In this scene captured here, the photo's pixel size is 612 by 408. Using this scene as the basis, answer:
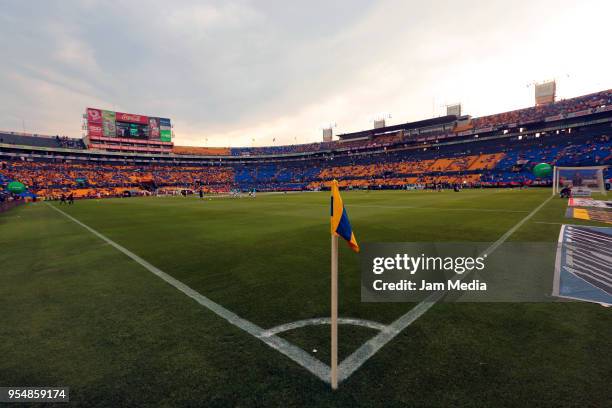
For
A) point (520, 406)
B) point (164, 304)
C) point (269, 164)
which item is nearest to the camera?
point (520, 406)

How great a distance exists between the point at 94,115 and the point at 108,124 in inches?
150

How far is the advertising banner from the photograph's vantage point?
283 feet

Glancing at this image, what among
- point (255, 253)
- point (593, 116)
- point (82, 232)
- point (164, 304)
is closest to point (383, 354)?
point (164, 304)

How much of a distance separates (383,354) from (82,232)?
51.6ft

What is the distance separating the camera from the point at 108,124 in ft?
259

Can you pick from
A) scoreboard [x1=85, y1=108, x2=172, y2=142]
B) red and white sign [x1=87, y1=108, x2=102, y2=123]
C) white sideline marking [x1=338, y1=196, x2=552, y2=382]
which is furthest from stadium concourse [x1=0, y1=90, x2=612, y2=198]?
white sideline marking [x1=338, y1=196, x2=552, y2=382]

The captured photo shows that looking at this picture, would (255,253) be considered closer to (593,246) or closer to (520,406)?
(520,406)

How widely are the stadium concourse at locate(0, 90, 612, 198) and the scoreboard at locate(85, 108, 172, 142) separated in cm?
525

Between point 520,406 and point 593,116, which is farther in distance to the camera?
point 593,116

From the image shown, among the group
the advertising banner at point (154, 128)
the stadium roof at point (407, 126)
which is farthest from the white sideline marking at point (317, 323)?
the advertising banner at point (154, 128)

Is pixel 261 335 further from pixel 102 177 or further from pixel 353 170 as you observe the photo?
pixel 353 170

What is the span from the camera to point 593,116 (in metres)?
56.3

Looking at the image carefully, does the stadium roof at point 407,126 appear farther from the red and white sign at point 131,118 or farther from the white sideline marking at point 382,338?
the white sideline marking at point 382,338

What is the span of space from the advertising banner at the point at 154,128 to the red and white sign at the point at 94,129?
1324 cm
